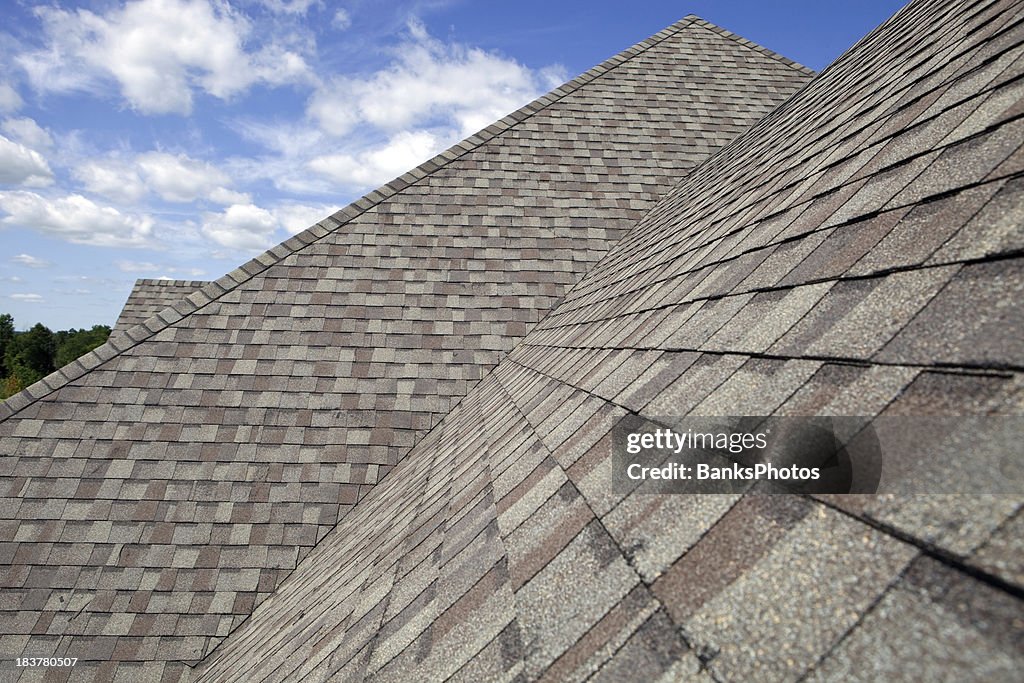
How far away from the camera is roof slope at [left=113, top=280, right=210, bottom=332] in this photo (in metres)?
15.1

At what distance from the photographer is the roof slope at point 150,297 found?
594 inches

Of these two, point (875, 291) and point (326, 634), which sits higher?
point (875, 291)

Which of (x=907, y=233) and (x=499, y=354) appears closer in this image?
(x=907, y=233)

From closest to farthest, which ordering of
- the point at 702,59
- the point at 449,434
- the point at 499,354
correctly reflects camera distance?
1. the point at 449,434
2. the point at 499,354
3. the point at 702,59

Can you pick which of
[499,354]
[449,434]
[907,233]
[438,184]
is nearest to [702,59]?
[438,184]

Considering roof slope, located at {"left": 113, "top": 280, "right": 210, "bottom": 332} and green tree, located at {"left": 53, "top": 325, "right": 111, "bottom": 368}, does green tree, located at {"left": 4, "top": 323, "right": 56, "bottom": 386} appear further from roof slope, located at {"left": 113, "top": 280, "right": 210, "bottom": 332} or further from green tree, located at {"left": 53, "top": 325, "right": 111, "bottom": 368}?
roof slope, located at {"left": 113, "top": 280, "right": 210, "bottom": 332}

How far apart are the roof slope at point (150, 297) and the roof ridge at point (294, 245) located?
7074 mm

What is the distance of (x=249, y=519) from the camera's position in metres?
6.11

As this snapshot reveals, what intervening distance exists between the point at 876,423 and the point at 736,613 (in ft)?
1.70

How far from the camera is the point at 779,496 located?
49.1 inches

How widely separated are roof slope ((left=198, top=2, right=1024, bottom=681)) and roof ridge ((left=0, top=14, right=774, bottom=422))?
17.1 ft

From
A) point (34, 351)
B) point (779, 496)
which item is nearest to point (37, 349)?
point (34, 351)

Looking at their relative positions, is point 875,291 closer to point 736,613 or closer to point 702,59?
point 736,613

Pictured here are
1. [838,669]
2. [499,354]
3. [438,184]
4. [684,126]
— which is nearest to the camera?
[838,669]
